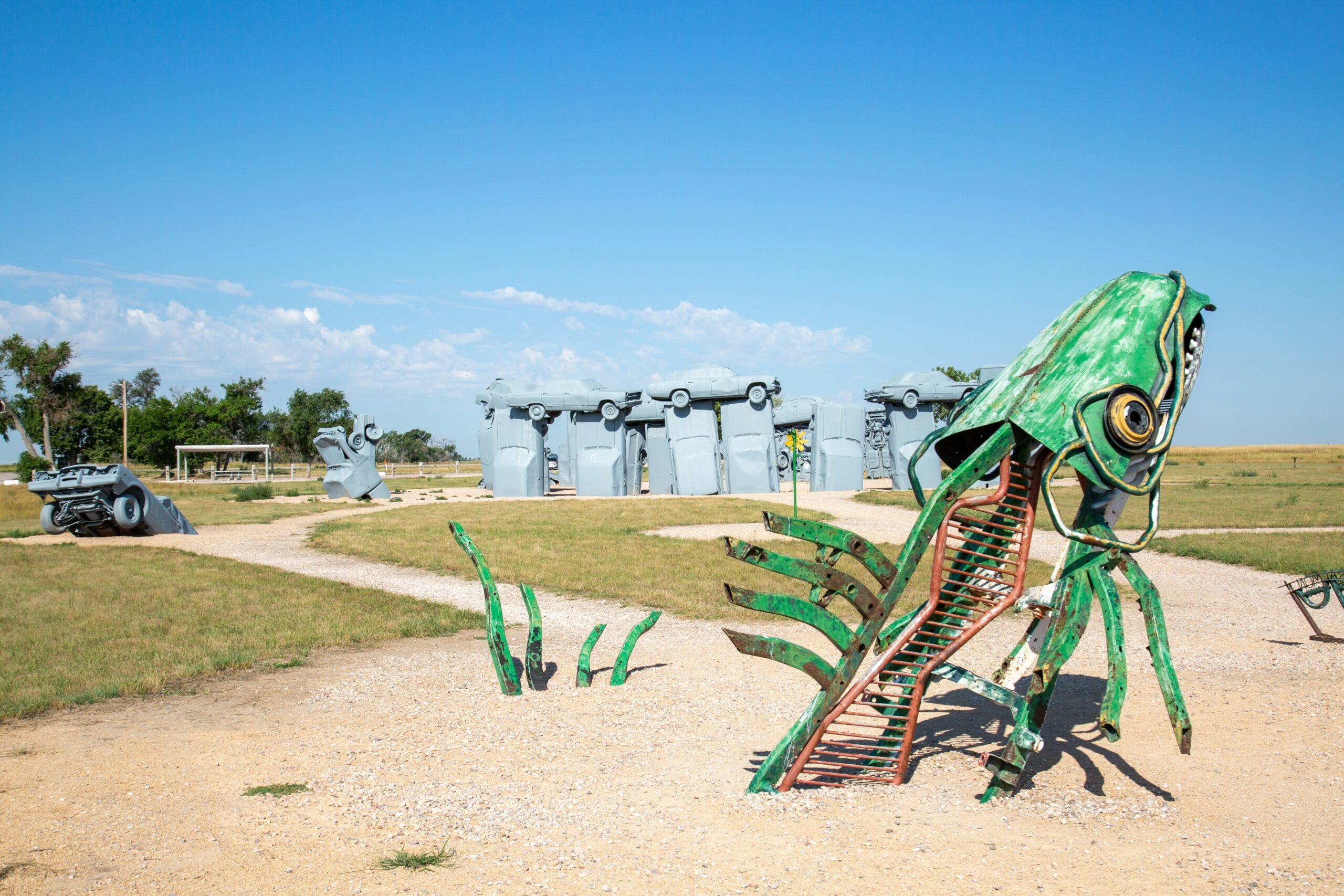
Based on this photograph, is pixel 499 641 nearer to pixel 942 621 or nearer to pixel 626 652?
pixel 626 652

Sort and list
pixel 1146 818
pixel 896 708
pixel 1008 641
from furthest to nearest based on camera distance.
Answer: pixel 1008 641 → pixel 896 708 → pixel 1146 818

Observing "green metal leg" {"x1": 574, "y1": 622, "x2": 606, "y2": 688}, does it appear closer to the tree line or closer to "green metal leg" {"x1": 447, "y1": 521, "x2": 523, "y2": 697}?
"green metal leg" {"x1": 447, "y1": 521, "x2": 523, "y2": 697}

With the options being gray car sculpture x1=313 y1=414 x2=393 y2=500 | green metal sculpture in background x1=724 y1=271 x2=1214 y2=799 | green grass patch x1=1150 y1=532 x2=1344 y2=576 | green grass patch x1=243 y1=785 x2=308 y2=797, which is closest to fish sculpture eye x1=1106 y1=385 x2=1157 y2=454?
green metal sculpture in background x1=724 y1=271 x2=1214 y2=799

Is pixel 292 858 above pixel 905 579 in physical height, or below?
below

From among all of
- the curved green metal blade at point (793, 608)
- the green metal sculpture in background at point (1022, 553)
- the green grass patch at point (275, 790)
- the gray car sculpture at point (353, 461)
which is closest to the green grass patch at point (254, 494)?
the gray car sculpture at point (353, 461)

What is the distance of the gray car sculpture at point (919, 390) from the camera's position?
90.3 feet

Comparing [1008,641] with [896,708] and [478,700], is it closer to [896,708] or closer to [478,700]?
[896,708]

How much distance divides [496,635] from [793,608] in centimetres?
308

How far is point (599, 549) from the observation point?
1454 centimetres

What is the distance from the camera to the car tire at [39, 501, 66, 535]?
1762cm

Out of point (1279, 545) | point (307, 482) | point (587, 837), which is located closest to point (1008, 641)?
point (587, 837)

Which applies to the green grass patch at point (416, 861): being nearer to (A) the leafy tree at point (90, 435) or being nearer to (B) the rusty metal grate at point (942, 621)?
(B) the rusty metal grate at point (942, 621)

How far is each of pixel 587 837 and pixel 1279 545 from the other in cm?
1429

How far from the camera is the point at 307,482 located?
127ft
